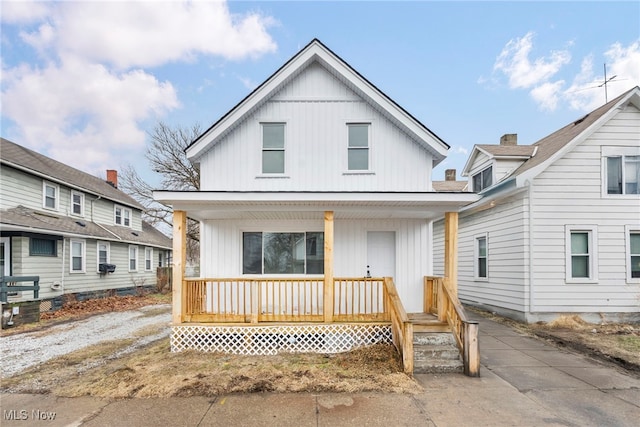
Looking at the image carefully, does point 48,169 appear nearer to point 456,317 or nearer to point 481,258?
point 456,317

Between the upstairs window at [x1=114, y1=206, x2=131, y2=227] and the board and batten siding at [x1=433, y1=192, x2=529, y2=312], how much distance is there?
62.5ft

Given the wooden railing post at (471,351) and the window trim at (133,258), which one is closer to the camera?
the wooden railing post at (471,351)

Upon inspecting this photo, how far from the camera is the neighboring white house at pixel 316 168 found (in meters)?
8.31

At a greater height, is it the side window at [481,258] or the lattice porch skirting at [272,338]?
the side window at [481,258]

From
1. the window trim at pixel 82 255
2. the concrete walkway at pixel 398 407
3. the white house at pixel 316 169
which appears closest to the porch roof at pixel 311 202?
the white house at pixel 316 169

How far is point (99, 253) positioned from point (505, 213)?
60.2 feet

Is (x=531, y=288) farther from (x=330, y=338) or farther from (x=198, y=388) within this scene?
(x=198, y=388)

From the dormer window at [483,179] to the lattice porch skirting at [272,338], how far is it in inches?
309

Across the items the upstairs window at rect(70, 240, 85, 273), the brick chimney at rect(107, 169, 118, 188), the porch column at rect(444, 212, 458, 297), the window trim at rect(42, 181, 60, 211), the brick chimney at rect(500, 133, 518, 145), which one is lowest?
the upstairs window at rect(70, 240, 85, 273)

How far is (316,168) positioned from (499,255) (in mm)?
7108

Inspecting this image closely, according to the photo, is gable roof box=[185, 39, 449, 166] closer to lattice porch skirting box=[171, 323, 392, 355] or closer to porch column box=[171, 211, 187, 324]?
porch column box=[171, 211, 187, 324]

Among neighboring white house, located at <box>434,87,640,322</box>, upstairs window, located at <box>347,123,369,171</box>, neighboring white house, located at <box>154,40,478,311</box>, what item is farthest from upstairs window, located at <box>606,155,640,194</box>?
upstairs window, located at <box>347,123,369,171</box>

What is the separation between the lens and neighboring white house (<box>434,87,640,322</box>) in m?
9.38

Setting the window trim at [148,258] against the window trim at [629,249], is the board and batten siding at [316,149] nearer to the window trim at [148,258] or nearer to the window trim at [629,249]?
the window trim at [629,249]
